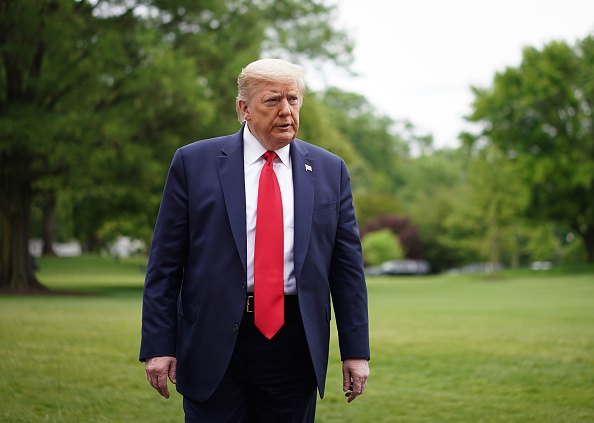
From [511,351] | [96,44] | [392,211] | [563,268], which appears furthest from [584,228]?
[511,351]

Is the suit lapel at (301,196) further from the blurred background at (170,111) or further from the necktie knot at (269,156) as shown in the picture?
the blurred background at (170,111)

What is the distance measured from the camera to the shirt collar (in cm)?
379

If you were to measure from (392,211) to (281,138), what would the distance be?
79.8 m

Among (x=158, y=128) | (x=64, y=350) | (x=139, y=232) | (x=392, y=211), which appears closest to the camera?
(x=64, y=350)

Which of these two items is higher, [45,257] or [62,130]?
[62,130]

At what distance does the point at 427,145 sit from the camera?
396 feet

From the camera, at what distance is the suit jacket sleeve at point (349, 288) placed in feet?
12.4

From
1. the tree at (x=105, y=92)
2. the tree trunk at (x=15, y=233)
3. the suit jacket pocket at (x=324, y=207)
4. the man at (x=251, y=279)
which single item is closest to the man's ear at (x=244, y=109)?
the man at (x=251, y=279)

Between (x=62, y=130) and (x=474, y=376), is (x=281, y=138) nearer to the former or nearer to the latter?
(x=474, y=376)


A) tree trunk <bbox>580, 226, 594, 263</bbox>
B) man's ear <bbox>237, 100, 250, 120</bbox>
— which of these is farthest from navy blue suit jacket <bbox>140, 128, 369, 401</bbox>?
tree trunk <bbox>580, 226, 594, 263</bbox>

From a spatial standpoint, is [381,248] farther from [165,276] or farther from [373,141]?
[165,276]

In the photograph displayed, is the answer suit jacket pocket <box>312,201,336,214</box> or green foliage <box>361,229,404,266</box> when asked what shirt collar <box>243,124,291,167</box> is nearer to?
suit jacket pocket <box>312,201,336,214</box>

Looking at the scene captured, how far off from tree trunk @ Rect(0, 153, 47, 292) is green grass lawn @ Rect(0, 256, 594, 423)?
29.1 ft

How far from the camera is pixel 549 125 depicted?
50.2m
